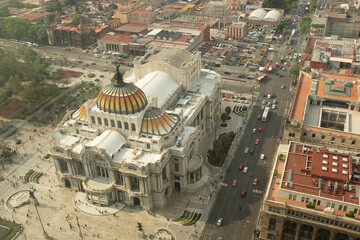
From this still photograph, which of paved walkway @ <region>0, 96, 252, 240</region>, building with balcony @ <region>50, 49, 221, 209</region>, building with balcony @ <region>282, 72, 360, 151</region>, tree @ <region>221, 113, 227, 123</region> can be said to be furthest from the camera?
tree @ <region>221, 113, 227, 123</region>

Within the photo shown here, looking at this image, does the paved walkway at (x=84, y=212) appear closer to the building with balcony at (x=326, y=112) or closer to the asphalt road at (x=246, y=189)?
the asphalt road at (x=246, y=189)

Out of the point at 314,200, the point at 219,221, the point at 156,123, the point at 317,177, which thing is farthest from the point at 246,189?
the point at 156,123

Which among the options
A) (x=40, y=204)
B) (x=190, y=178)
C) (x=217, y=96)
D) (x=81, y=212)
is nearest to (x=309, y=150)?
(x=190, y=178)

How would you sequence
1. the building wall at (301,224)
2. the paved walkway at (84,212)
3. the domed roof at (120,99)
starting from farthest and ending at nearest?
the domed roof at (120,99), the paved walkway at (84,212), the building wall at (301,224)

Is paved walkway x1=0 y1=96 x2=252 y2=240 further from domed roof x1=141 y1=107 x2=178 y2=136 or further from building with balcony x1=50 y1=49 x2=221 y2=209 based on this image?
domed roof x1=141 y1=107 x2=178 y2=136

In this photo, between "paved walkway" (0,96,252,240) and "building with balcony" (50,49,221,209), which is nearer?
"paved walkway" (0,96,252,240)

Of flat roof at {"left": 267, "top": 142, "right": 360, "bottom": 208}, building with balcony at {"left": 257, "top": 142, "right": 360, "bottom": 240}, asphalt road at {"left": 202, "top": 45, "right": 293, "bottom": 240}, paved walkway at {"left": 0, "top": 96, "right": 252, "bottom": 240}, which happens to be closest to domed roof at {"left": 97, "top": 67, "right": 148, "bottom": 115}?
paved walkway at {"left": 0, "top": 96, "right": 252, "bottom": 240}

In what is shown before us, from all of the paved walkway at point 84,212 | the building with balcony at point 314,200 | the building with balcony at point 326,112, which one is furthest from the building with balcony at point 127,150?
the building with balcony at point 326,112
